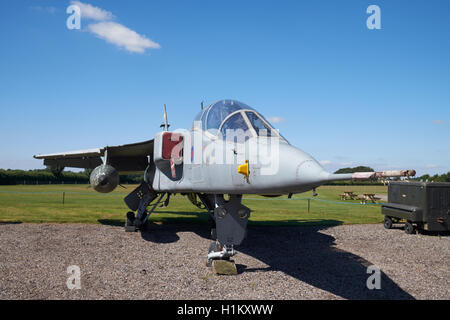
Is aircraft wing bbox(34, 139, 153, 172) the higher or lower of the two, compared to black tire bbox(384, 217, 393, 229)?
higher

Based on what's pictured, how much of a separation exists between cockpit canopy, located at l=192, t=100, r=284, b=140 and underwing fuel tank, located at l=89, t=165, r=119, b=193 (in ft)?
11.3

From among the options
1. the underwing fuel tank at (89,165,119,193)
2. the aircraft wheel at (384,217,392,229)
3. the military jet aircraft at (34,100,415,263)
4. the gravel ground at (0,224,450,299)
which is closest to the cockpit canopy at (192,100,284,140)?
the military jet aircraft at (34,100,415,263)

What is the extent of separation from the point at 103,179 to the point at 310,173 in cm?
634

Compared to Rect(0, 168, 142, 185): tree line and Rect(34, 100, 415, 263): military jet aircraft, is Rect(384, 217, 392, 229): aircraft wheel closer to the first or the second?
Rect(34, 100, 415, 263): military jet aircraft

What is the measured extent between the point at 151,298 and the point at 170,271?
4.91 ft

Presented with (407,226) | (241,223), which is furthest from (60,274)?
(407,226)

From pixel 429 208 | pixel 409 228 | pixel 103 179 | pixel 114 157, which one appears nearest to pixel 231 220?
pixel 103 179

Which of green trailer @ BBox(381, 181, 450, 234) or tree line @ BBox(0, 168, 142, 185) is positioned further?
tree line @ BBox(0, 168, 142, 185)

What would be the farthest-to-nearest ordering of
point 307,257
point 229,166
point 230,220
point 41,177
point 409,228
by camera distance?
point 41,177 → point 409,228 → point 307,257 → point 230,220 → point 229,166

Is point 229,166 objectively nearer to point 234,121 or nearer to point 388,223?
point 234,121

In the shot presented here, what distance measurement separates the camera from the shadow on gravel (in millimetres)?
5996

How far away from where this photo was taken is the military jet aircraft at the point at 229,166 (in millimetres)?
4508

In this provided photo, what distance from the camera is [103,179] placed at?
8742 mm
